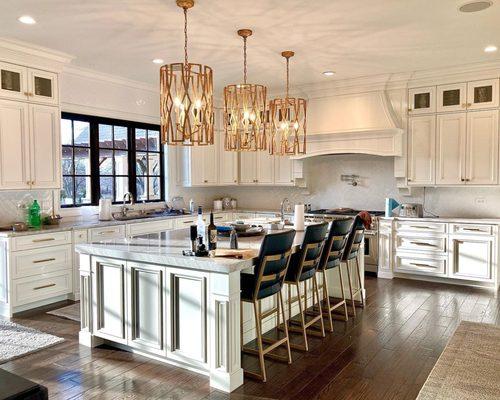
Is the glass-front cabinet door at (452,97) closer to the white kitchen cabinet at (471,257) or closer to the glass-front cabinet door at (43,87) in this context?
the white kitchen cabinet at (471,257)

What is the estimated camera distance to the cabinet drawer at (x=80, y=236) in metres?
5.08

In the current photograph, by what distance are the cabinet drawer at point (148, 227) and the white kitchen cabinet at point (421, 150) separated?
3.49m

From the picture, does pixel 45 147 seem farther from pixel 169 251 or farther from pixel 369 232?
pixel 369 232

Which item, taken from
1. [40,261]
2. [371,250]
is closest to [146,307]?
[40,261]

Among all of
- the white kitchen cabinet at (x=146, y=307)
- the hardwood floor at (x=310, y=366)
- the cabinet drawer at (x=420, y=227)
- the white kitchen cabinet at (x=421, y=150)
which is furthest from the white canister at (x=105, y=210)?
the white kitchen cabinet at (x=421, y=150)

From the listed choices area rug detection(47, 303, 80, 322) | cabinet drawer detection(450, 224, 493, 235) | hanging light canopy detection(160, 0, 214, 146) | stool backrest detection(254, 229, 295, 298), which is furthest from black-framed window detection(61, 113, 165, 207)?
cabinet drawer detection(450, 224, 493, 235)

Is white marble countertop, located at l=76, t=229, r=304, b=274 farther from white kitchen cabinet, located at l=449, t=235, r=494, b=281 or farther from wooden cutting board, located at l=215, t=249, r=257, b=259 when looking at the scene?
white kitchen cabinet, located at l=449, t=235, r=494, b=281

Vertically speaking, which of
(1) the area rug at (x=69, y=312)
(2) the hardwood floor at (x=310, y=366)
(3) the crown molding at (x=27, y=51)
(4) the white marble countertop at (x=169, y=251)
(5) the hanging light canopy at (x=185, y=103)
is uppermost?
(3) the crown molding at (x=27, y=51)

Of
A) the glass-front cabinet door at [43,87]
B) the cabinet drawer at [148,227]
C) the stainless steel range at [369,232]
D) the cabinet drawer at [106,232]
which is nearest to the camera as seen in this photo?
the glass-front cabinet door at [43,87]

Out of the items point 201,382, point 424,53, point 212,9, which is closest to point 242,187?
point 424,53

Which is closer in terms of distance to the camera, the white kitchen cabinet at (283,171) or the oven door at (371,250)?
the oven door at (371,250)

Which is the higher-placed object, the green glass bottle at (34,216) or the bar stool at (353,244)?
the green glass bottle at (34,216)

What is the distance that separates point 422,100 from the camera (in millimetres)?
6121

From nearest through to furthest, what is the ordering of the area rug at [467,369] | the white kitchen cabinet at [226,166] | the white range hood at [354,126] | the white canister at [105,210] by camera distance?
1. the area rug at [467,369]
2. the white canister at [105,210]
3. the white range hood at [354,126]
4. the white kitchen cabinet at [226,166]
